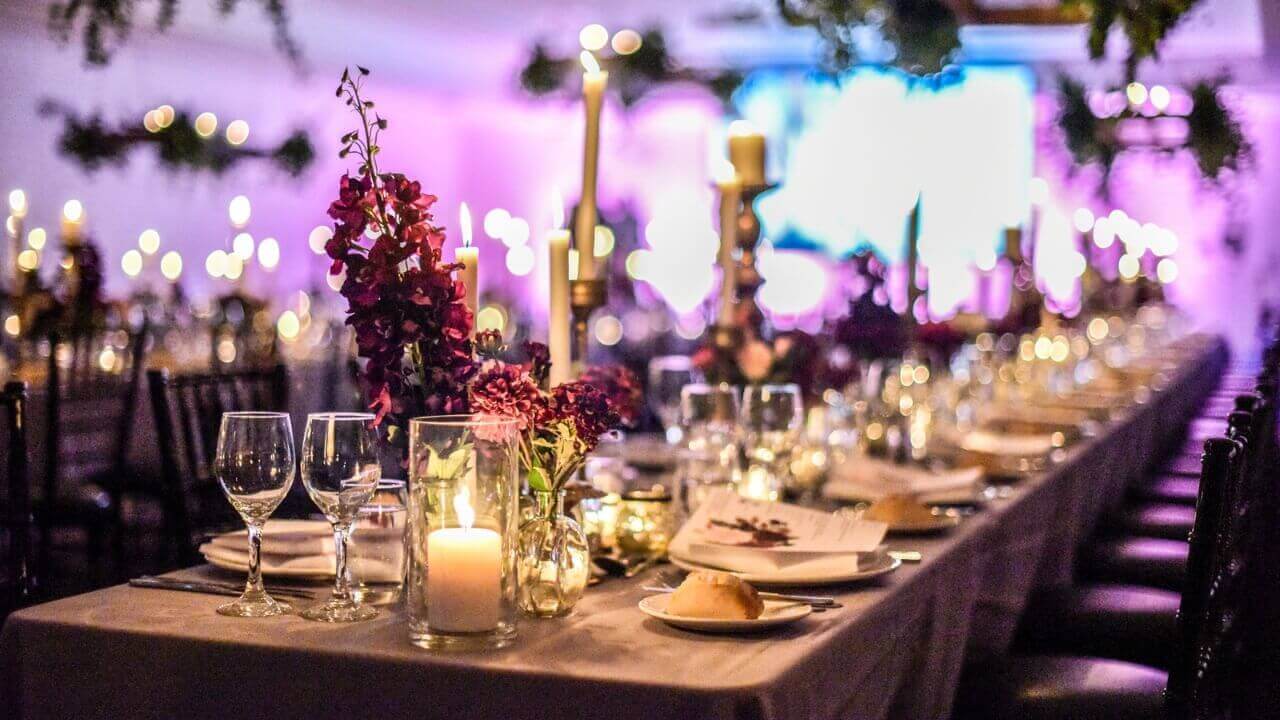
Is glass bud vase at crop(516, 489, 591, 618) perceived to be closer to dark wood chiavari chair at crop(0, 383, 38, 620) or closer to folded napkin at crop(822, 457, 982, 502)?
dark wood chiavari chair at crop(0, 383, 38, 620)

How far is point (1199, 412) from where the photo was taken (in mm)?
7477

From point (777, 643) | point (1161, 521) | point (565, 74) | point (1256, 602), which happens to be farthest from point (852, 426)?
point (565, 74)

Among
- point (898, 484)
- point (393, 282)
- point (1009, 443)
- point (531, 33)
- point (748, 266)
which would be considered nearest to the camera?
point (393, 282)

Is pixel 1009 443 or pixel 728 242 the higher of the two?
pixel 728 242

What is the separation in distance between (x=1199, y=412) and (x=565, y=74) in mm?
3743

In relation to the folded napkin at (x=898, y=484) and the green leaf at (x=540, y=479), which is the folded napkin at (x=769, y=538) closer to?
the green leaf at (x=540, y=479)

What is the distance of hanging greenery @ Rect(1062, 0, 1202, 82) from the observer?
2.88 metres

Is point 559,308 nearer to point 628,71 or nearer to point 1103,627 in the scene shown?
point 1103,627

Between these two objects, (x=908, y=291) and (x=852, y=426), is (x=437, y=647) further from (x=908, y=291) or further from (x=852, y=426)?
(x=908, y=291)

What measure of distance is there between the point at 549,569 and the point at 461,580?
17cm

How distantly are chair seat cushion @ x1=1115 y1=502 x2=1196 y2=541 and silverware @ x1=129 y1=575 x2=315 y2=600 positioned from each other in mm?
2719

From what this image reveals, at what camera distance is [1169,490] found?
14.8 feet

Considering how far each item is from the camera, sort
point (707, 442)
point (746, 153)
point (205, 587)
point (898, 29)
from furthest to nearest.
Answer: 1. point (898, 29)
2. point (746, 153)
3. point (707, 442)
4. point (205, 587)

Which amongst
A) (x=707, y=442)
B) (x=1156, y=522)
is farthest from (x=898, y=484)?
(x=1156, y=522)
